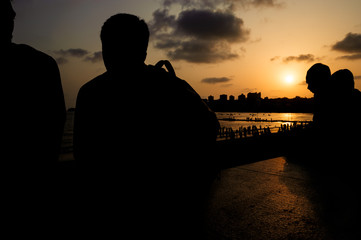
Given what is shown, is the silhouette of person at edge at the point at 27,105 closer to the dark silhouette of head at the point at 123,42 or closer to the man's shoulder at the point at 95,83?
the man's shoulder at the point at 95,83

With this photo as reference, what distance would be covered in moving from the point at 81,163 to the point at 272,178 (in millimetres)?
3172

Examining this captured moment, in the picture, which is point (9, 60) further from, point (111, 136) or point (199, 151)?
point (199, 151)

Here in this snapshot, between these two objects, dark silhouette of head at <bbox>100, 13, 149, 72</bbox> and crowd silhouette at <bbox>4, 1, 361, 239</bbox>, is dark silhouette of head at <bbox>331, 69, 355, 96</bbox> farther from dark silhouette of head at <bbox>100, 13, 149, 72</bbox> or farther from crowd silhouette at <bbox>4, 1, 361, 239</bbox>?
dark silhouette of head at <bbox>100, 13, 149, 72</bbox>

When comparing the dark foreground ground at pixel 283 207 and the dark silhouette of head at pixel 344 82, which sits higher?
the dark silhouette of head at pixel 344 82

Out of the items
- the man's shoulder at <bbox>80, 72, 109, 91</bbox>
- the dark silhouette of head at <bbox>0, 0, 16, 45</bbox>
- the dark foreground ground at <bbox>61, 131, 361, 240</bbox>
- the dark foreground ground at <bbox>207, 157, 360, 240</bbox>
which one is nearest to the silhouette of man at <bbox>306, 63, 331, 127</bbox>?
the dark foreground ground at <bbox>61, 131, 361, 240</bbox>

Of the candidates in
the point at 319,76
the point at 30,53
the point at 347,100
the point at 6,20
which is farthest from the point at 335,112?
the point at 6,20

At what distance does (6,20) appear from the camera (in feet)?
4.68

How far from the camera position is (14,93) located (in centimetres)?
136

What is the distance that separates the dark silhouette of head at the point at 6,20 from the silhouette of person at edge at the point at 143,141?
85 cm

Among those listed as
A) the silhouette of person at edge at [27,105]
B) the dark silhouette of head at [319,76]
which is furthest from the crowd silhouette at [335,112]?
the silhouette of person at edge at [27,105]

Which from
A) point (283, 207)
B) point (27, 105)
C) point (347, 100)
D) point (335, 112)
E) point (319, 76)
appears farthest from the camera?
point (319, 76)

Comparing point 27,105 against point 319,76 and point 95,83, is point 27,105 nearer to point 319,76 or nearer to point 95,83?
point 95,83

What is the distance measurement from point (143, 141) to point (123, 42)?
0.56m

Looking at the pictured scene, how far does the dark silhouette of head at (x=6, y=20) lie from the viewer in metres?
1.40
